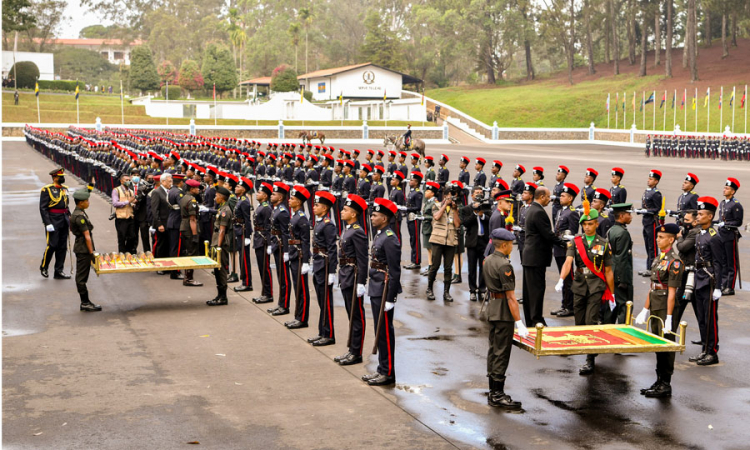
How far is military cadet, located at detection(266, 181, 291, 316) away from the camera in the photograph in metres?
10.9

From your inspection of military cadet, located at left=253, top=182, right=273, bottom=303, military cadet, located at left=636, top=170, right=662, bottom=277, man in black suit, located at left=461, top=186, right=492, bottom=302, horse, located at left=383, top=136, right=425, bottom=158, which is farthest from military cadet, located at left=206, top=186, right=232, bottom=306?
horse, located at left=383, top=136, right=425, bottom=158

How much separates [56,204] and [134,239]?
168cm

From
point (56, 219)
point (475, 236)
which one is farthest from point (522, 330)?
point (56, 219)

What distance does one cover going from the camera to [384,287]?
821cm

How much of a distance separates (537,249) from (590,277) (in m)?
1.61

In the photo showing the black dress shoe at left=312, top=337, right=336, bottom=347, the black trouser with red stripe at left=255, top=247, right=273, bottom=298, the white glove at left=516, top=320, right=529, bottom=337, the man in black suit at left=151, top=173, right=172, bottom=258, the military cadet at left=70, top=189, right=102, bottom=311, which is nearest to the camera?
the white glove at left=516, top=320, right=529, bottom=337

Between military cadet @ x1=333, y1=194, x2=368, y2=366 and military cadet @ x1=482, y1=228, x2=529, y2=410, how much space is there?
66.0 inches

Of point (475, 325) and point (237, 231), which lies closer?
point (475, 325)

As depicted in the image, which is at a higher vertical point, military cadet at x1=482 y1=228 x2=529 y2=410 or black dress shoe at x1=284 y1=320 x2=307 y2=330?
military cadet at x1=482 y1=228 x2=529 y2=410

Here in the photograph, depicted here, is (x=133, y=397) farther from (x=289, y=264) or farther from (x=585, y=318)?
(x=585, y=318)

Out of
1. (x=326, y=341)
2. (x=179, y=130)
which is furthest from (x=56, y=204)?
(x=179, y=130)

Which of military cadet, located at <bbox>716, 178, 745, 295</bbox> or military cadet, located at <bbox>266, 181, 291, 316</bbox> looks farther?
military cadet, located at <bbox>716, 178, 745, 295</bbox>

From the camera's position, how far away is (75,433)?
22.0 ft

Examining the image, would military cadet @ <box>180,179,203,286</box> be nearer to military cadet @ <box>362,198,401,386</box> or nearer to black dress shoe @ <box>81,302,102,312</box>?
black dress shoe @ <box>81,302,102,312</box>
